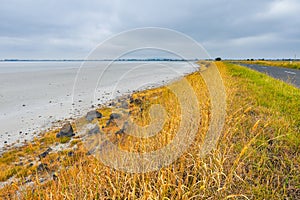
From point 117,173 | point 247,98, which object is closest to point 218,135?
point 117,173

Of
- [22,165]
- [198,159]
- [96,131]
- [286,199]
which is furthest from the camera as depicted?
[96,131]

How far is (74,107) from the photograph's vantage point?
14297 millimetres

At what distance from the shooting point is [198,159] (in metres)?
2.81

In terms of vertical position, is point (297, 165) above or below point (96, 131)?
above

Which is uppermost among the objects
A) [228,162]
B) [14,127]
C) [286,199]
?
[228,162]

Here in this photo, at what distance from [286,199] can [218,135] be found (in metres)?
1.31

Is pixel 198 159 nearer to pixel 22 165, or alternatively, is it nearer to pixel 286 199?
pixel 286 199

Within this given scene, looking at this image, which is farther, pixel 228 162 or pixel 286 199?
pixel 228 162

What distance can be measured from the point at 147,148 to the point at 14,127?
9.54 metres

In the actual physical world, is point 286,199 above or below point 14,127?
above

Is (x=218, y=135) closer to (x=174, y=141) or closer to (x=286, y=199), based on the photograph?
(x=174, y=141)

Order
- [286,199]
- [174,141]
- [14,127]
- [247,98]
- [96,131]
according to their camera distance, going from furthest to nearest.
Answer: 1. [14,127]
2. [96,131]
3. [247,98]
4. [174,141]
5. [286,199]

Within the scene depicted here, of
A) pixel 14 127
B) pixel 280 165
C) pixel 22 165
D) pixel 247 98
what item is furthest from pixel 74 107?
pixel 280 165

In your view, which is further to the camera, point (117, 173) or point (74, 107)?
point (74, 107)
